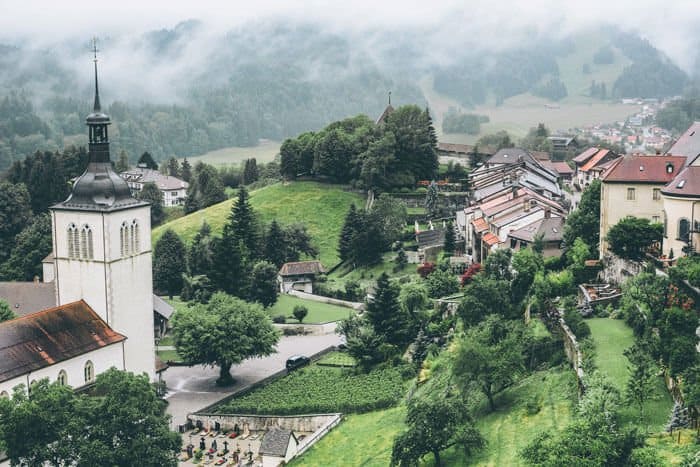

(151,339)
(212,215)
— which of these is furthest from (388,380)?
(212,215)

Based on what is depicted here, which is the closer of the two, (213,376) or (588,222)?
(213,376)

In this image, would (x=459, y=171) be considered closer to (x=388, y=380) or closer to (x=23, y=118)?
(x=388, y=380)

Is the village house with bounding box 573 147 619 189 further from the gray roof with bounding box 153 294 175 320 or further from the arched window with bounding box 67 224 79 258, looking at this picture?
the arched window with bounding box 67 224 79 258

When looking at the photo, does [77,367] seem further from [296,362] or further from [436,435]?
[436,435]

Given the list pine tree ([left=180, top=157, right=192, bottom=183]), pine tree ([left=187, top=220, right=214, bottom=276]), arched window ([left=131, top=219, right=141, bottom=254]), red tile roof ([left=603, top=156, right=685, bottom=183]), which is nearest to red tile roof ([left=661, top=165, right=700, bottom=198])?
red tile roof ([left=603, top=156, right=685, bottom=183])

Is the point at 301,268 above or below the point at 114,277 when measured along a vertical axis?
below

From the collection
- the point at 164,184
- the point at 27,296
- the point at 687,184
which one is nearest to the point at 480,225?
the point at 687,184

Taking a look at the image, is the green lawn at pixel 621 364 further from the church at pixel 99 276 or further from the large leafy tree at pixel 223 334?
the church at pixel 99 276
